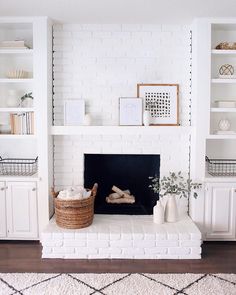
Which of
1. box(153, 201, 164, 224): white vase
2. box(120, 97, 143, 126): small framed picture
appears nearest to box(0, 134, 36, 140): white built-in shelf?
box(120, 97, 143, 126): small framed picture

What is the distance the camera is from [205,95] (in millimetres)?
3645

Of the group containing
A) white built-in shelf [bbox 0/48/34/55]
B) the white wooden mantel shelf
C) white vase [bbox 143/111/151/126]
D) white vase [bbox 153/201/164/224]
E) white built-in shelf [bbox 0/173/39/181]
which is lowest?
white vase [bbox 153/201/164/224]

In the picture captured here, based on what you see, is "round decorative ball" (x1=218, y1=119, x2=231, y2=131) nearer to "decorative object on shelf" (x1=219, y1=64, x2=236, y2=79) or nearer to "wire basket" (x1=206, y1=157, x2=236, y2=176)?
"wire basket" (x1=206, y1=157, x2=236, y2=176)

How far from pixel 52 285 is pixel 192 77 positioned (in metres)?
2.48

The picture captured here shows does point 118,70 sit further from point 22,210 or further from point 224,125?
point 22,210

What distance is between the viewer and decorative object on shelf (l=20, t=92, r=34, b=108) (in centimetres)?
378

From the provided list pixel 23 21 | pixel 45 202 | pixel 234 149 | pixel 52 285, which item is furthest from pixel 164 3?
pixel 52 285

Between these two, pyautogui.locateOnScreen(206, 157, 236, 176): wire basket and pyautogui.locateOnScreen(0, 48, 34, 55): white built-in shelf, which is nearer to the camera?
pyautogui.locateOnScreen(0, 48, 34, 55): white built-in shelf

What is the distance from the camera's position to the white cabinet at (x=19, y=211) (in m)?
3.70

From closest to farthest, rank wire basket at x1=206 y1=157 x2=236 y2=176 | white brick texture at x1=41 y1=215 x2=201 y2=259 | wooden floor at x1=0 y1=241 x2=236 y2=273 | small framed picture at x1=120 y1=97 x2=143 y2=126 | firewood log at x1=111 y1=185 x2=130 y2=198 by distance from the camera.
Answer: wooden floor at x1=0 y1=241 x2=236 y2=273 → white brick texture at x1=41 y1=215 x2=201 y2=259 → small framed picture at x1=120 y1=97 x2=143 y2=126 → wire basket at x1=206 y1=157 x2=236 y2=176 → firewood log at x1=111 y1=185 x2=130 y2=198

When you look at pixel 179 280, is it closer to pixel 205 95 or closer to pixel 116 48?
pixel 205 95

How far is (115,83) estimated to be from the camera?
3918 millimetres

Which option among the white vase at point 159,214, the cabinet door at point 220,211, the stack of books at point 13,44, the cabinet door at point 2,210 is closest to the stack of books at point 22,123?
the cabinet door at point 2,210

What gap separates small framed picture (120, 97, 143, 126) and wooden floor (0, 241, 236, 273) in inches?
56.7
